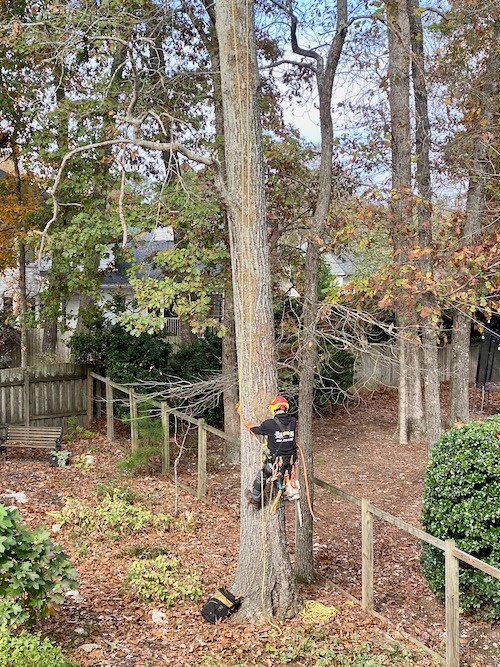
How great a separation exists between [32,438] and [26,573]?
25.4 ft

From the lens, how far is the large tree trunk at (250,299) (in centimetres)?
650

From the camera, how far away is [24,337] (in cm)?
1486

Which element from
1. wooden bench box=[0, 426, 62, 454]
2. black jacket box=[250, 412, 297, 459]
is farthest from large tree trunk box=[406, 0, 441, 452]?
wooden bench box=[0, 426, 62, 454]

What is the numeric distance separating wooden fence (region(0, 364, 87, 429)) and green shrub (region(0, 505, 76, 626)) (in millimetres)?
8247

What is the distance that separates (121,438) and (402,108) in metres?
8.42

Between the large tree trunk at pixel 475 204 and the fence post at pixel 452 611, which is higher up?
the large tree trunk at pixel 475 204

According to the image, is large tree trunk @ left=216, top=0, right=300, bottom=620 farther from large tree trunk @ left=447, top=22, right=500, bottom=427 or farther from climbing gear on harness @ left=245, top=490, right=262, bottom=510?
large tree trunk @ left=447, top=22, right=500, bottom=427

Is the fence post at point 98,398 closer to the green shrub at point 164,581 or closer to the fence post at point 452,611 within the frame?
the green shrub at point 164,581

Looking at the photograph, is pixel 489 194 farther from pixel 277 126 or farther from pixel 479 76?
pixel 277 126

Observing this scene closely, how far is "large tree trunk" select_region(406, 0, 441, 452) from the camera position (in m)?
9.99

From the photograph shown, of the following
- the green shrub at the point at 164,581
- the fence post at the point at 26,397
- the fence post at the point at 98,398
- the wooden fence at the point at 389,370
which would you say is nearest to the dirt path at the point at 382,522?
the wooden fence at the point at 389,370

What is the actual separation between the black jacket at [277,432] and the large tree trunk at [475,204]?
5224 mm

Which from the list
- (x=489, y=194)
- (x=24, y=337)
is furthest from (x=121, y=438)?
(x=489, y=194)

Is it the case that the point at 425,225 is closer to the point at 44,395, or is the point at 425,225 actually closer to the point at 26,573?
the point at 26,573
